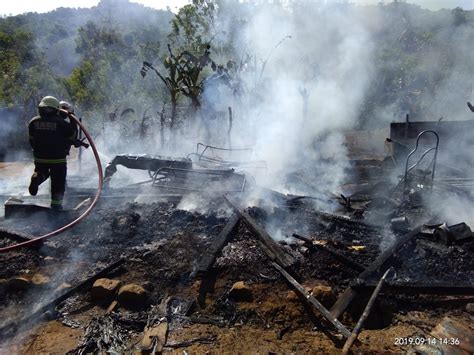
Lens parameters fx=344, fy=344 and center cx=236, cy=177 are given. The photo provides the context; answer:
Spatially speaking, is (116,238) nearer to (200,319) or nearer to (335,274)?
(200,319)

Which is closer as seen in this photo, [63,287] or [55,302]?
[55,302]

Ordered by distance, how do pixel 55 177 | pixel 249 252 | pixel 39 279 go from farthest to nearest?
pixel 55 177 < pixel 249 252 < pixel 39 279

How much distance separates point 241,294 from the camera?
4.07 meters

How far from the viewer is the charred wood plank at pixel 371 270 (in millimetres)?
3750

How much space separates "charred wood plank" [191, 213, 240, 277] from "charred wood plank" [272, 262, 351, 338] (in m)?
0.87

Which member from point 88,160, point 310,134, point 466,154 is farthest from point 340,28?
point 88,160

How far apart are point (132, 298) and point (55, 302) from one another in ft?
2.91

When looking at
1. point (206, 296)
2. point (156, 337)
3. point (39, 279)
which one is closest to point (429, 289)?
point (206, 296)

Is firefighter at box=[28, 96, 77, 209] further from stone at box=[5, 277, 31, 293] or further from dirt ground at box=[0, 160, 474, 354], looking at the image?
stone at box=[5, 277, 31, 293]

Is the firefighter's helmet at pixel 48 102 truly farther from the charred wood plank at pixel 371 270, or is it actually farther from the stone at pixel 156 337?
the charred wood plank at pixel 371 270

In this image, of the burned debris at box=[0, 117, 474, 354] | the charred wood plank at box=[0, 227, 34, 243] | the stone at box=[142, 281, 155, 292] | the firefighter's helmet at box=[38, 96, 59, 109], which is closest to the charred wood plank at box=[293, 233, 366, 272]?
the burned debris at box=[0, 117, 474, 354]

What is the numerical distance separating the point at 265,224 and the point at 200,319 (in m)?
2.51

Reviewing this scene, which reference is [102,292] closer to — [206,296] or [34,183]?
[206,296]

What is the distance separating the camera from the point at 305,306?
12.8ft
